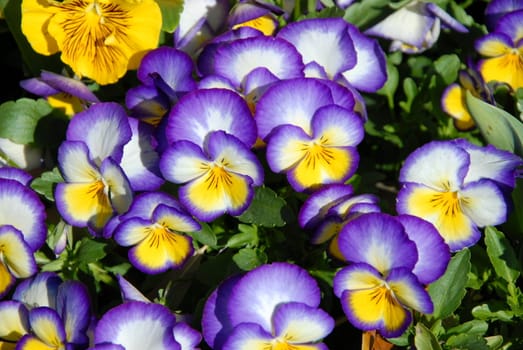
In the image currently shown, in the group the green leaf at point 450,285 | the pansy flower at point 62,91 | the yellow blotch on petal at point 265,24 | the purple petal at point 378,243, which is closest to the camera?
the purple petal at point 378,243

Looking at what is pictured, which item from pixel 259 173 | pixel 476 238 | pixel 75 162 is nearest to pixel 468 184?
pixel 476 238

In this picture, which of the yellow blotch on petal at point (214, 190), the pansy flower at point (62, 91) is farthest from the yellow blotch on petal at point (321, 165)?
the pansy flower at point (62, 91)

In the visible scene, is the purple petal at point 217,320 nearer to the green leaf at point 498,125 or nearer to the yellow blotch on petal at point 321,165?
the yellow blotch on petal at point 321,165

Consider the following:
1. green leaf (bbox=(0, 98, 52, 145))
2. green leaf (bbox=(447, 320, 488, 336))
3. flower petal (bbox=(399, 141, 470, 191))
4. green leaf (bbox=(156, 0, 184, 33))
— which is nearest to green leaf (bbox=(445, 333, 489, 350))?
green leaf (bbox=(447, 320, 488, 336))

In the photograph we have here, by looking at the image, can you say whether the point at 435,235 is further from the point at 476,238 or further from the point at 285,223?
the point at 285,223

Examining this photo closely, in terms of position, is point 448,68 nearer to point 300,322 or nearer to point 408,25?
point 408,25

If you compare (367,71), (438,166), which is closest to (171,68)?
(367,71)

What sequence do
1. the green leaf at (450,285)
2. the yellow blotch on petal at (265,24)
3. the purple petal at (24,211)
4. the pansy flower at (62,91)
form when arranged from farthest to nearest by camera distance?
the yellow blotch on petal at (265,24) → the pansy flower at (62,91) → the purple petal at (24,211) → the green leaf at (450,285)

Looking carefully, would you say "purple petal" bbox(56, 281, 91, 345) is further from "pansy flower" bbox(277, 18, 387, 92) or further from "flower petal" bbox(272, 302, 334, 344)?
"pansy flower" bbox(277, 18, 387, 92)
